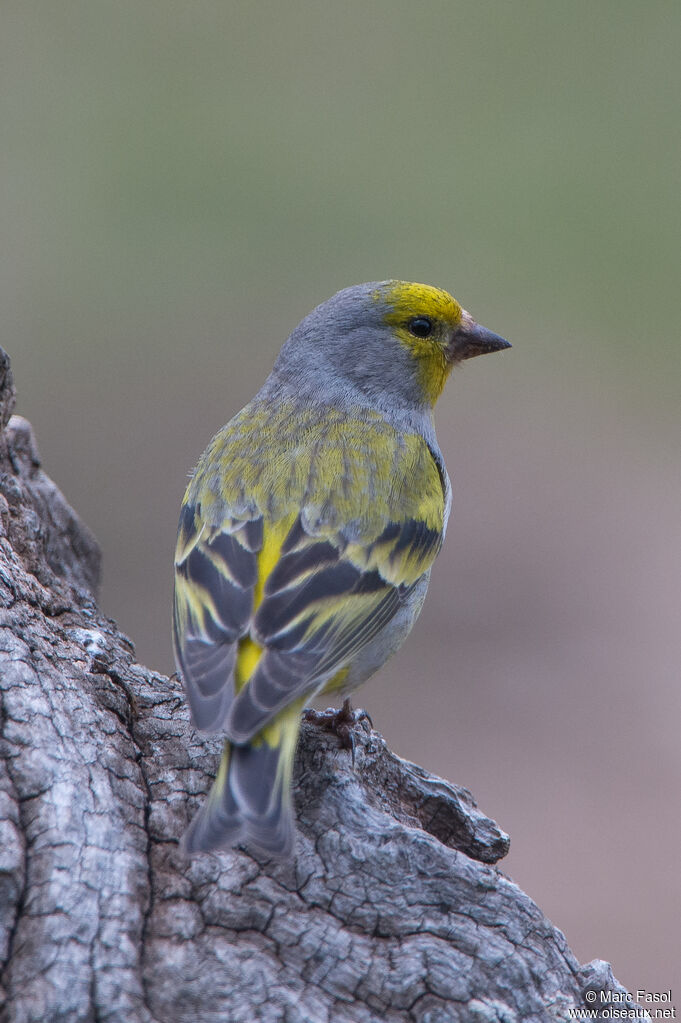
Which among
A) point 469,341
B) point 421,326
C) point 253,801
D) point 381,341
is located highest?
point 469,341

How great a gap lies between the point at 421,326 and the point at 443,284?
23.9 ft

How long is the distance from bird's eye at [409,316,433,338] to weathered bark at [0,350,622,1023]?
7.25ft

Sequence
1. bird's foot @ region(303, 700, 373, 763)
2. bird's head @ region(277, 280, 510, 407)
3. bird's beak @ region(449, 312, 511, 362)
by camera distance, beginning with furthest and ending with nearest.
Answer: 1. bird's beak @ region(449, 312, 511, 362)
2. bird's head @ region(277, 280, 510, 407)
3. bird's foot @ region(303, 700, 373, 763)

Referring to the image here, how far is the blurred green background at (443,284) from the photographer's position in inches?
320

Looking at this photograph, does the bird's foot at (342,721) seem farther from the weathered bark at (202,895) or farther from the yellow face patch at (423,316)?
the yellow face patch at (423,316)

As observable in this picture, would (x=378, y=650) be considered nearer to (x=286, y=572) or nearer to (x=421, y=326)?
(x=286, y=572)

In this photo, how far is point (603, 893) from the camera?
22.9 ft

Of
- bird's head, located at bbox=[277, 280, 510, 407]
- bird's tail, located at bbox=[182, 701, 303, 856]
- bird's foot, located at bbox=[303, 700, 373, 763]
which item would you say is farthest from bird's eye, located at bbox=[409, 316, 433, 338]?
bird's tail, located at bbox=[182, 701, 303, 856]

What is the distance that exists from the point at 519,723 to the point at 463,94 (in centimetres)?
952

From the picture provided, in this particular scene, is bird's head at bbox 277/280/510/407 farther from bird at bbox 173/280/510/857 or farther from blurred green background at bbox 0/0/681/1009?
blurred green background at bbox 0/0/681/1009

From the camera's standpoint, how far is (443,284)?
12.5 m

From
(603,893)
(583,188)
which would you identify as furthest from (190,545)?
(583,188)

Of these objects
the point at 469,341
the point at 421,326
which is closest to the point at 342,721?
the point at 421,326

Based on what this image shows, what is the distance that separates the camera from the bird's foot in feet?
12.8
